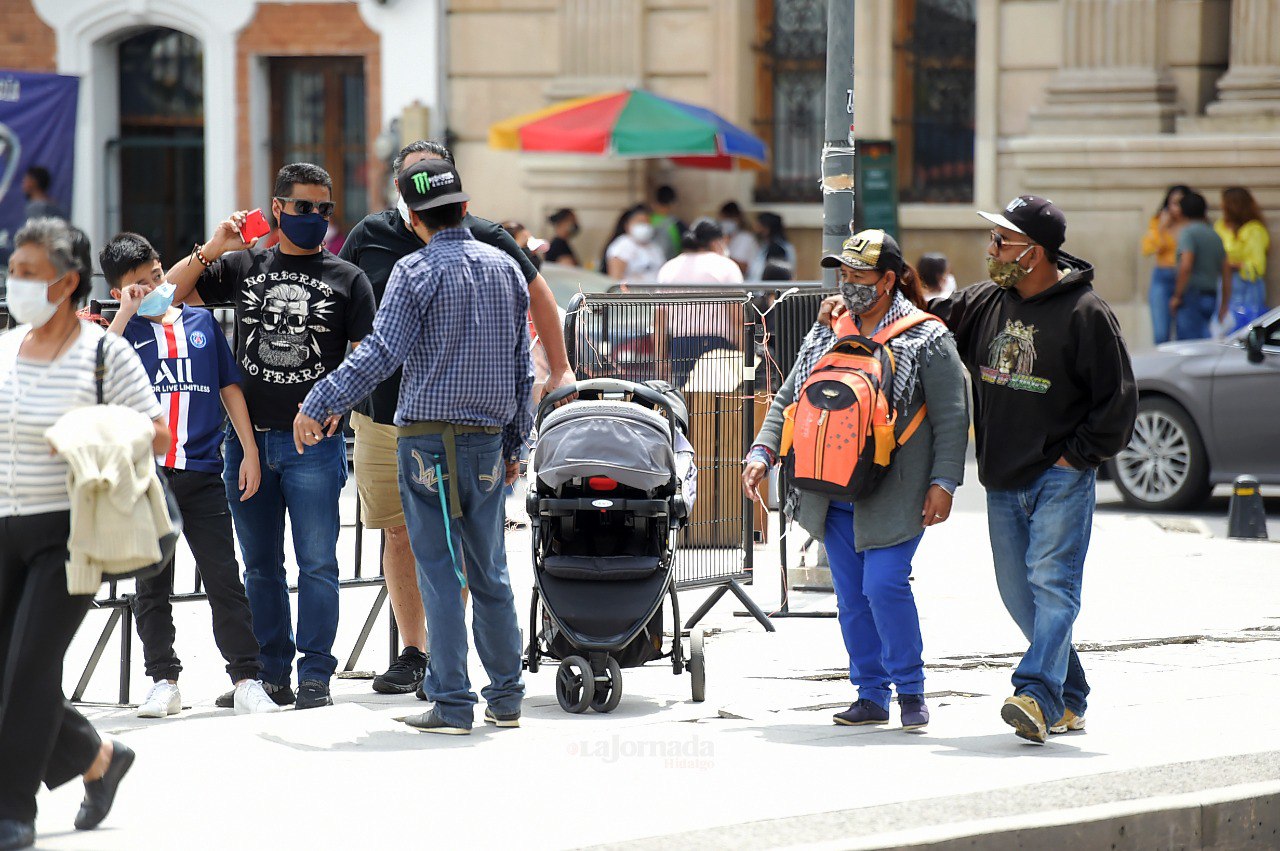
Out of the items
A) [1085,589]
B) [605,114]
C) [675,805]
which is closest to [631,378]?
[1085,589]

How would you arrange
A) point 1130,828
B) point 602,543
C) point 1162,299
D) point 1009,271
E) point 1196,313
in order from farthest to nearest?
point 1162,299, point 1196,313, point 602,543, point 1009,271, point 1130,828

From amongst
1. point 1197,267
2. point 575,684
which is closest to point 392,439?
point 575,684

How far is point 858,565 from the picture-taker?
6926mm

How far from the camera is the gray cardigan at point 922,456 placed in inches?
265

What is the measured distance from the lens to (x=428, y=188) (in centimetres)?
670

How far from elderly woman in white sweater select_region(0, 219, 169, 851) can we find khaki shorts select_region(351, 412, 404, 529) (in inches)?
80.5

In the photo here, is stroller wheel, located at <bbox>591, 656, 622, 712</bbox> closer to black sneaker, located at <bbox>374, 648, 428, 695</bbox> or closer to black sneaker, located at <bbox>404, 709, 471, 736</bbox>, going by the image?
black sneaker, located at <bbox>404, 709, 471, 736</bbox>

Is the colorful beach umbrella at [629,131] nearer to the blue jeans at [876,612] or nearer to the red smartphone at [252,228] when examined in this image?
the red smartphone at [252,228]

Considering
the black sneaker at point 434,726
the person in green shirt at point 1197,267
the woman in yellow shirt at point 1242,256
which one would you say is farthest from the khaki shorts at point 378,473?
the woman in yellow shirt at point 1242,256

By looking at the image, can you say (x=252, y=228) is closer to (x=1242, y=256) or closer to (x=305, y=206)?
(x=305, y=206)

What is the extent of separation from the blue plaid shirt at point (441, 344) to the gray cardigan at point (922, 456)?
1.24m

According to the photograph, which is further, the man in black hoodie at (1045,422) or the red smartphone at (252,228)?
the red smartphone at (252,228)

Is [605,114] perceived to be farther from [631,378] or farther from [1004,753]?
[1004,753]

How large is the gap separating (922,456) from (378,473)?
2.15 meters
